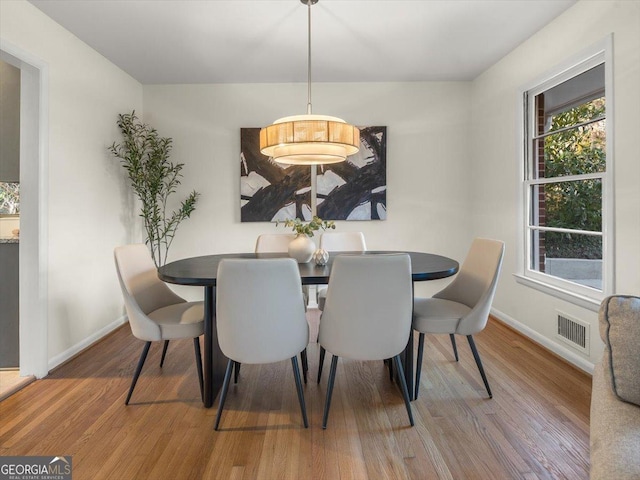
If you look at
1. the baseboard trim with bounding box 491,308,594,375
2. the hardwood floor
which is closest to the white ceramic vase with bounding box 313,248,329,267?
the hardwood floor

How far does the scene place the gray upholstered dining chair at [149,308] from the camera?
7.22 feet

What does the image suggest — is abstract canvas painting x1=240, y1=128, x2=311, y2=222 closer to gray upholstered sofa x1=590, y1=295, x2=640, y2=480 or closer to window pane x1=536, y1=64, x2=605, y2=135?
window pane x1=536, y1=64, x2=605, y2=135

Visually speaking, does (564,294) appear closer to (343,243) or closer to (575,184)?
(575,184)

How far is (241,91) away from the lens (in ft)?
14.3

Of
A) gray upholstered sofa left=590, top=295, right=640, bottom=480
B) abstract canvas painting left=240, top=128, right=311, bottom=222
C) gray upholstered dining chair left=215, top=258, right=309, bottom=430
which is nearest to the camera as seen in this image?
gray upholstered sofa left=590, top=295, right=640, bottom=480

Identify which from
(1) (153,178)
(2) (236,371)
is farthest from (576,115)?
(1) (153,178)

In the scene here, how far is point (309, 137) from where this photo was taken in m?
2.38

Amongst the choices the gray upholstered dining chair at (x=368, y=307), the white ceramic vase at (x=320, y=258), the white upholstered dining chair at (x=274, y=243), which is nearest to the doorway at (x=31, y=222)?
the white upholstered dining chair at (x=274, y=243)

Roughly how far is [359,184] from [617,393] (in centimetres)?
348

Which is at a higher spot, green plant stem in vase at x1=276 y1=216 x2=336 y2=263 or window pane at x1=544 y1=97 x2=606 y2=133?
window pane at x1=544 y1=97 x2=606 y2=133

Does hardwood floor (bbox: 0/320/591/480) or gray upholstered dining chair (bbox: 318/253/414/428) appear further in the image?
gray upholstered dining chair (bbox: 318/253/414/428)

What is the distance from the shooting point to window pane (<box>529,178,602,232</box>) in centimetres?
268

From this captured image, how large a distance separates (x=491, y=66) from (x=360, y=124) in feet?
4.71

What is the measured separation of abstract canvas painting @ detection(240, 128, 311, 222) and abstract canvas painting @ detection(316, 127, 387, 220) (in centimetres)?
20
